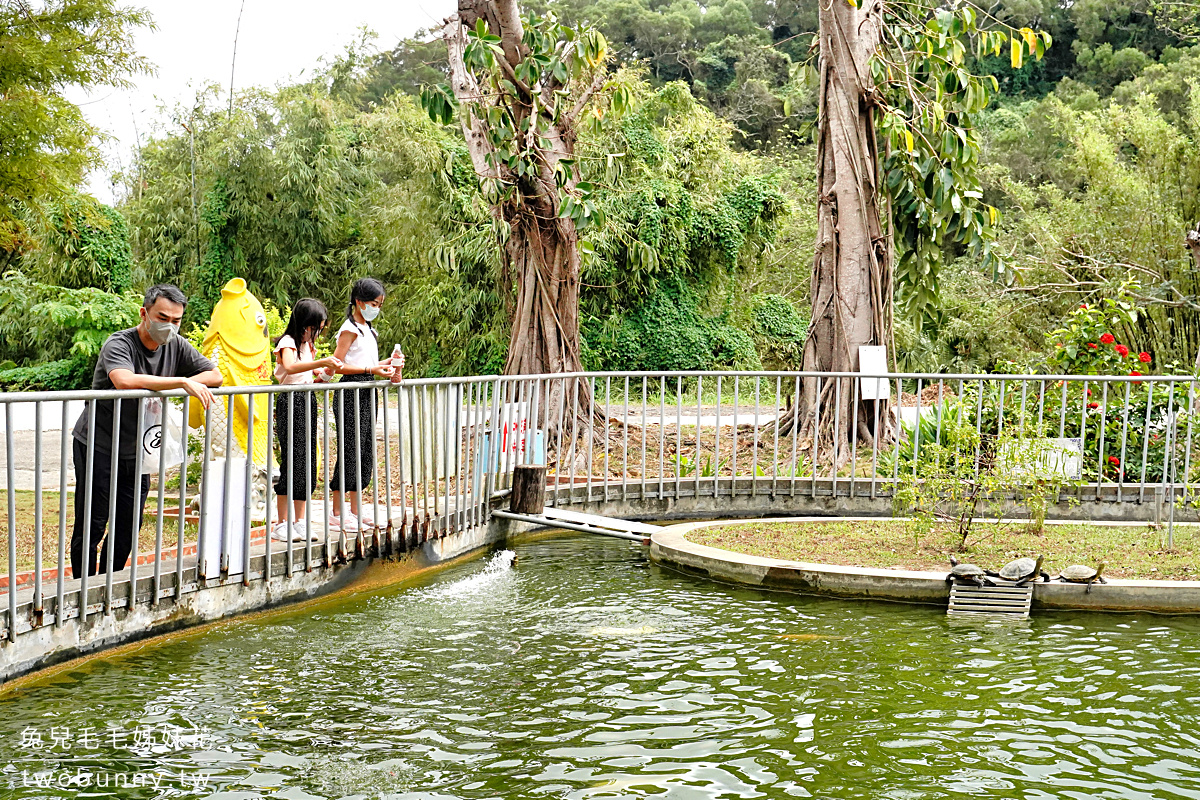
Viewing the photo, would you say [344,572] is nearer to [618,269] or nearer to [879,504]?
[879,504]

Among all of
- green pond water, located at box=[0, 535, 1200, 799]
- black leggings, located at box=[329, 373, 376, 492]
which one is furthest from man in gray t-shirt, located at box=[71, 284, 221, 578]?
black leggings, located at box=[329, 373, 376, 492]

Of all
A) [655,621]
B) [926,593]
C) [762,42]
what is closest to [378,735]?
[655,621]

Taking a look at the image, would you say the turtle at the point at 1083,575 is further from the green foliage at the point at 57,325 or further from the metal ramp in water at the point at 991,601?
the green foliage at the point at 57,325

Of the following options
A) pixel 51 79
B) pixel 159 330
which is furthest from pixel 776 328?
pixel 159 330

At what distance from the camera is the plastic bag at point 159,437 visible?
620 cm

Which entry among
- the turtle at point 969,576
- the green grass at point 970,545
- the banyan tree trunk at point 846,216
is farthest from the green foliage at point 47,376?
the turtle at point 969,576

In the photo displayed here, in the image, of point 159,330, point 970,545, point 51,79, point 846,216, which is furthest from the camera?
point 51,79

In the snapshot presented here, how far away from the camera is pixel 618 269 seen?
24.9m

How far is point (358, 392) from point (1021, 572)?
4.23 m

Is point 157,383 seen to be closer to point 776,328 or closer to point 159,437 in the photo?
point 159,437

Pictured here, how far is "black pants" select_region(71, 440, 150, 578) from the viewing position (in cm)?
605

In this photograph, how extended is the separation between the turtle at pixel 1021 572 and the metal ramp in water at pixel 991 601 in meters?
0.05

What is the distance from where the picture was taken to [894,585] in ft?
25.1

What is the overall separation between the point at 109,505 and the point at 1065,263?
21631 mm
